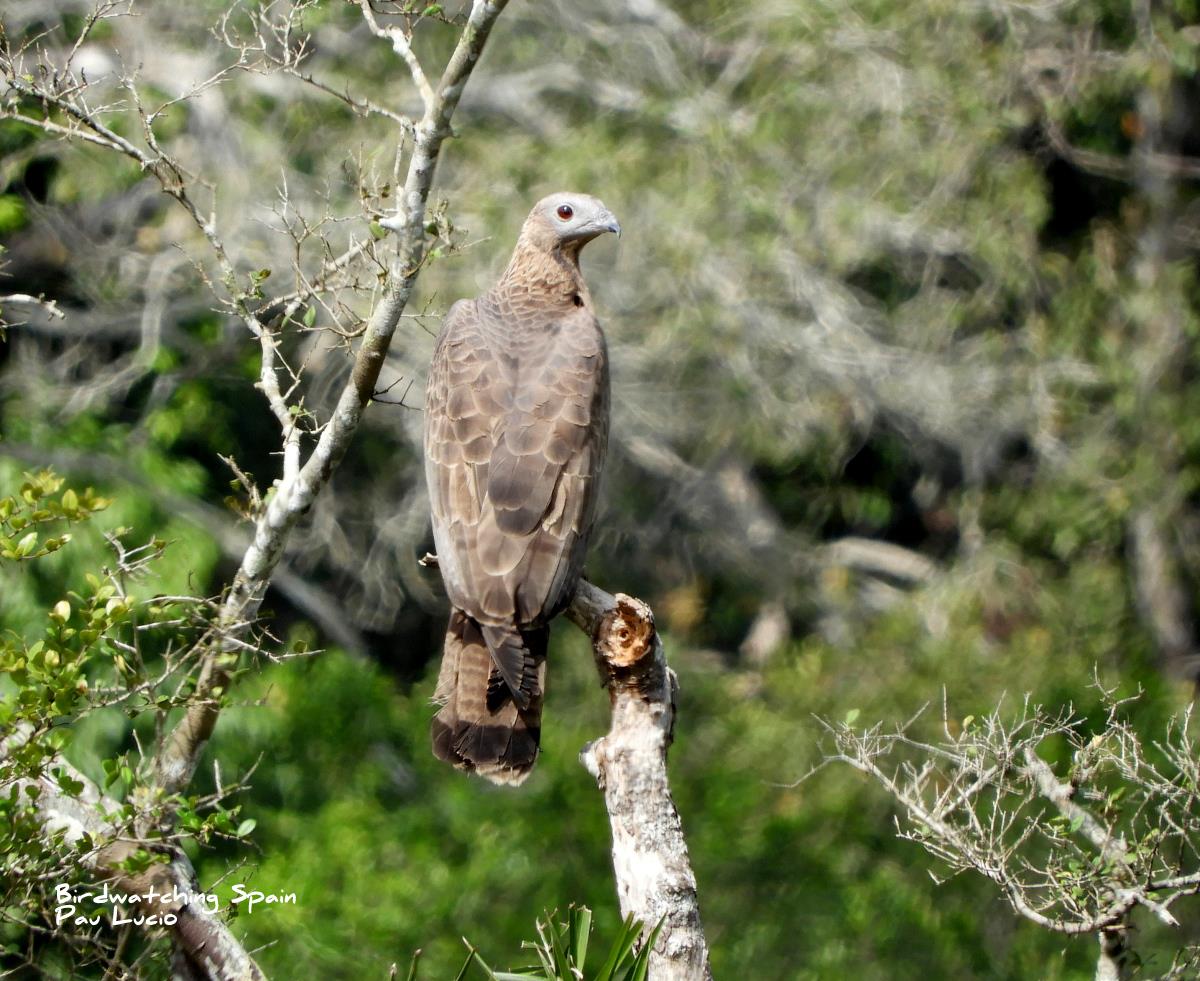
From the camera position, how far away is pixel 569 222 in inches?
218

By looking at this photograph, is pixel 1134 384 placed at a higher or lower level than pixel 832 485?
higher

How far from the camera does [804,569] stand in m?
11.3

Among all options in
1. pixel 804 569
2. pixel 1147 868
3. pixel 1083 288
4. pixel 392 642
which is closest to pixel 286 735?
pixel 392 642

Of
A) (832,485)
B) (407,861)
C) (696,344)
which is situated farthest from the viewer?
(832,485)

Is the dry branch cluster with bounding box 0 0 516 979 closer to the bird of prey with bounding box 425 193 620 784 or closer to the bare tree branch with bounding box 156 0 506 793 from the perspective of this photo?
the bare tree branch with bounding box 156 0 506 793

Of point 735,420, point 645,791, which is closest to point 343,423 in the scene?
point 645,791

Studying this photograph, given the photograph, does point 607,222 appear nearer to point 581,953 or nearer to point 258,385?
point 258,385

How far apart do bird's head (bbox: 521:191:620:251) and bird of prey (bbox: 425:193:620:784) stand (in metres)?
0.12

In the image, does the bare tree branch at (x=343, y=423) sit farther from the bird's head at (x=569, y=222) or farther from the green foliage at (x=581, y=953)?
the bird's head at (x=569, y=222)

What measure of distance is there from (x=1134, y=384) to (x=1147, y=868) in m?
7.49

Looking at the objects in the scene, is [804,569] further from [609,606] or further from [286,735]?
[609,606]

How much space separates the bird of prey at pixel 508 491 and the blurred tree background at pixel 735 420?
1599mm

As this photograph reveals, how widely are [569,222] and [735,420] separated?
15.5ft

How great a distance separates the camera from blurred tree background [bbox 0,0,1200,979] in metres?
6.75
